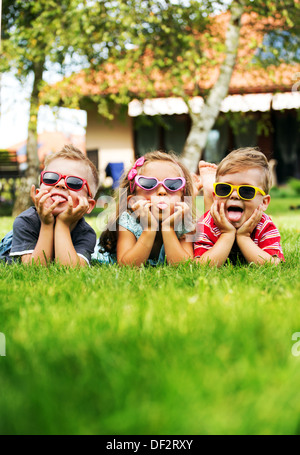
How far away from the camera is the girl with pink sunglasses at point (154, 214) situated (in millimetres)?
3207

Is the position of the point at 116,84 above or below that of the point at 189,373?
above

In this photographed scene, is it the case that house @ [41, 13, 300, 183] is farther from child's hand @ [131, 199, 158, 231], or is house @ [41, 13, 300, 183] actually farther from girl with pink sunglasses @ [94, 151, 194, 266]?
child's hand @ [131, 199, 158, 231]

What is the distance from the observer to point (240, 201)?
319cm

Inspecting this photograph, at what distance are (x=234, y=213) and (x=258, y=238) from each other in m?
0.30

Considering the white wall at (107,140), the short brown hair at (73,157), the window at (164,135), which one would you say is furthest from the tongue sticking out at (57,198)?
the window at (164,135)

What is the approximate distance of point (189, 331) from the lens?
158 cm

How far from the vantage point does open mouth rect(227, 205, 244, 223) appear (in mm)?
3244

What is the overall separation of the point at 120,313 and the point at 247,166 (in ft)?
5.92

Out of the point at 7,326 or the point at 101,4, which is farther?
the point at 101,4

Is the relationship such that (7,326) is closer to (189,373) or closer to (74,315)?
(74,315)

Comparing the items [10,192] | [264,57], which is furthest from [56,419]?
[10,192]

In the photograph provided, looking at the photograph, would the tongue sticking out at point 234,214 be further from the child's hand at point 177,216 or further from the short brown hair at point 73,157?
the short brown hair at point 73,157

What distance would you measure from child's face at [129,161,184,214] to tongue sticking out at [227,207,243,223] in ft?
1.21

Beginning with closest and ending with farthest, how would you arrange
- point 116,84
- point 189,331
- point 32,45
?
point 189,331 < point 32,45 < point 116,84
